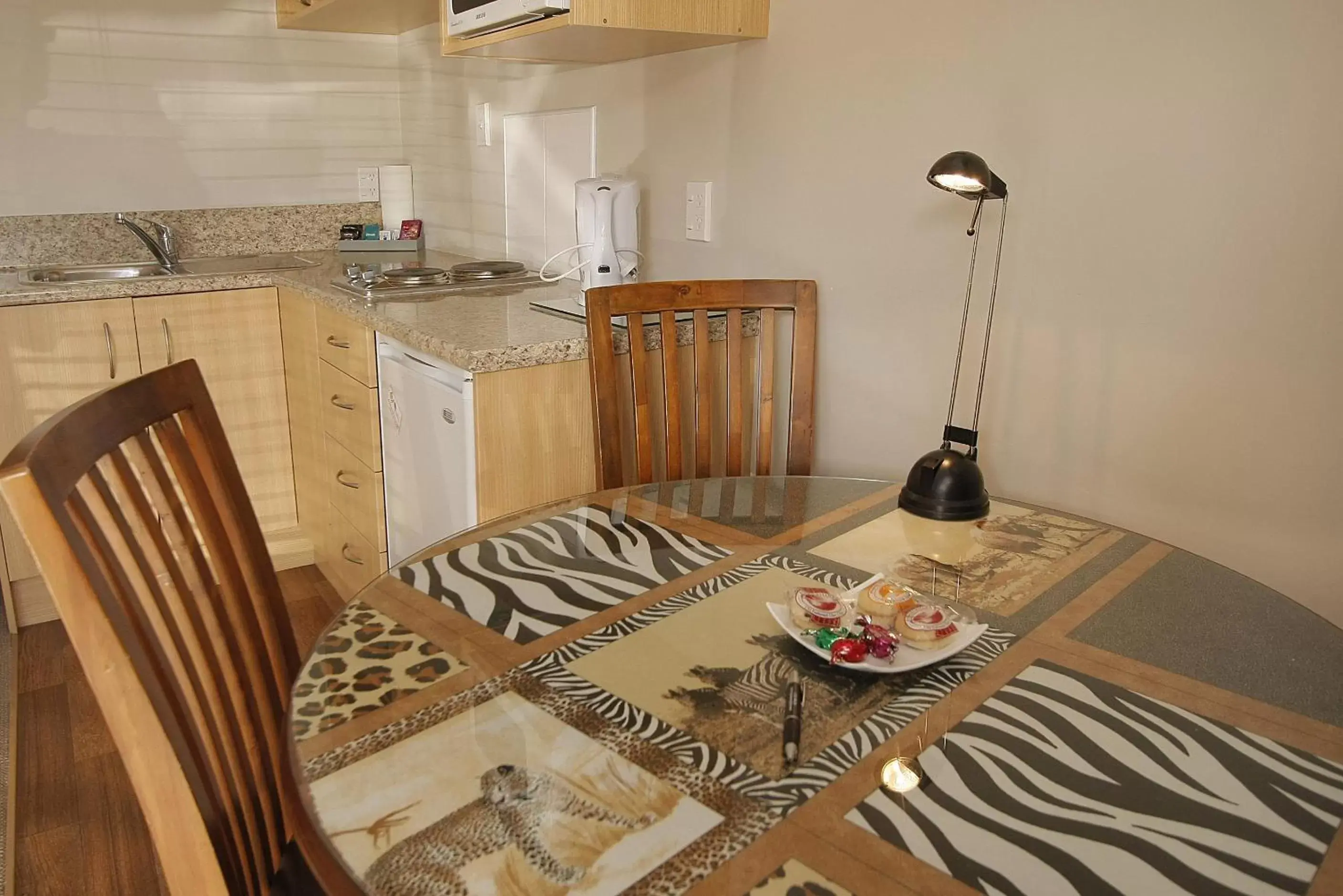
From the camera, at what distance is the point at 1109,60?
59.2 inches

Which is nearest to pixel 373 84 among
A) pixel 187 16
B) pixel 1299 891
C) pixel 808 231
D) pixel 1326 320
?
pixel 187 16

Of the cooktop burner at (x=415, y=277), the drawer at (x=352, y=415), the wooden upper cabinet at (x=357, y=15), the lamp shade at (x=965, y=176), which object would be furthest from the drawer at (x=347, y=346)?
the lamp shade at (x=965, y=176)

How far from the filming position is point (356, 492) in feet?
8.34

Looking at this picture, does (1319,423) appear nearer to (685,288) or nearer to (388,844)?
(685,288)

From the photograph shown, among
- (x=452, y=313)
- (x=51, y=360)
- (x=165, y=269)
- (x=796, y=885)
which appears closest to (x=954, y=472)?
(x=796, y=885)

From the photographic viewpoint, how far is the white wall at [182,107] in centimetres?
300

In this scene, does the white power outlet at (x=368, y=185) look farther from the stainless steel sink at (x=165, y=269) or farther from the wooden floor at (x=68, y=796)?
the wooden floor at (x=68, y=796)

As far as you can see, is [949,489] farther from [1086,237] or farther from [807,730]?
[807,730]

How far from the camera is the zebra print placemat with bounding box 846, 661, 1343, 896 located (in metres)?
0.71

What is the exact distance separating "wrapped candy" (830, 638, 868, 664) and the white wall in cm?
306

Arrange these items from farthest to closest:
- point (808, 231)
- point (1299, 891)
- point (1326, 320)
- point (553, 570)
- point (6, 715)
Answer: point (6, 715)
point (808, 231)
point (1326, 320)
point (553, 570)
point (1299, 891)

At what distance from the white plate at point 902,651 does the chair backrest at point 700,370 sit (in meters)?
0.79

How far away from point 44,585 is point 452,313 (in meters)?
1.43

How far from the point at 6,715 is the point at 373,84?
2317 millimetres
